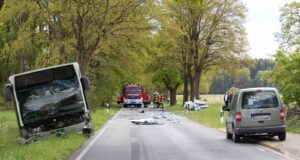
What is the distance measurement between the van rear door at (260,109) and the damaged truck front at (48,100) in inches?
211

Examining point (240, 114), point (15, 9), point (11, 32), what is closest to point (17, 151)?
point (240, 114)

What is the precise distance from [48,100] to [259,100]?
7.02 metres

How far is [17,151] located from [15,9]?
17050 millimetres

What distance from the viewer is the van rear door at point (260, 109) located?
18.0 m

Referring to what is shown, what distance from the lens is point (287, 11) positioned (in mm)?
74812

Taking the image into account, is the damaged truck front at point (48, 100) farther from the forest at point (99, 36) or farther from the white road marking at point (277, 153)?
the white road marking at point (277, 153)

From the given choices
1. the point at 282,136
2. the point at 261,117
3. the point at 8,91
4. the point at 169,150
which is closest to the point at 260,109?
the point at 261,117

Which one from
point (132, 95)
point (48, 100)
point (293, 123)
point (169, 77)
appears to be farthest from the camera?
point (169, 77)

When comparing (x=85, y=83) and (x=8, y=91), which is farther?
(x=85, y=83)

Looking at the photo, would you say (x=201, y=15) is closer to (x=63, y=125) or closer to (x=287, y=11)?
(x=287, y=11)

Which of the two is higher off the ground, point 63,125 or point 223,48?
point 223,48

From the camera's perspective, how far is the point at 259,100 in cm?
1827

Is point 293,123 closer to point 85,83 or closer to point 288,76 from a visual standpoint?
point 288,76

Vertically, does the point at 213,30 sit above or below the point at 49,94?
above
